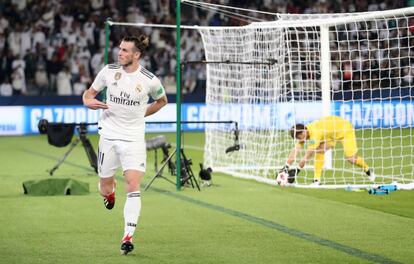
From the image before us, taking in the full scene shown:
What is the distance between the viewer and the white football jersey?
10.5 metres

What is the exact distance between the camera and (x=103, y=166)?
428 inches

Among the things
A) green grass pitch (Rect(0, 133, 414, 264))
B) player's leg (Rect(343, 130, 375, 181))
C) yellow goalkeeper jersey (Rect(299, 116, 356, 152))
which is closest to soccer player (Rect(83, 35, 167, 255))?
green grass pitch (Rect(0, 133, 414, 264))

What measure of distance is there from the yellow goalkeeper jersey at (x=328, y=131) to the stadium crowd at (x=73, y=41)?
592 inches

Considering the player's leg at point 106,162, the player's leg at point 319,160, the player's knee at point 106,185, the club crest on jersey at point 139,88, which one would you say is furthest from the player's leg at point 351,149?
the club crest on jersey at point 139,88

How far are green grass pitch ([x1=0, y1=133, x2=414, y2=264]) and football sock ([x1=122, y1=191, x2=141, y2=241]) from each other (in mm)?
273

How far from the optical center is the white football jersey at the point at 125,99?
10469 mm

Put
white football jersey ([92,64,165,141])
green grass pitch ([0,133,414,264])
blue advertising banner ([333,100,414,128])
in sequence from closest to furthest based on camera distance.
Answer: green grass pitch ([0,133,414,264]) → white football jersey ([92,64,165,141]) → blue advertising banner ([333,100,414,128])

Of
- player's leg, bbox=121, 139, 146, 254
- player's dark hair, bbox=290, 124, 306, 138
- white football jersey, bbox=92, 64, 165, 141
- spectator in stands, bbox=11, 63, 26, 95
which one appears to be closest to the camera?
player's leg, bbox=121, 139, 146, 254

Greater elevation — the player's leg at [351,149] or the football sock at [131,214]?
the player's leg at [351,149]

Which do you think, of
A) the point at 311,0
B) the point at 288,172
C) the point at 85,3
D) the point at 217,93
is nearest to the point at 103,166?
the point at 288,172

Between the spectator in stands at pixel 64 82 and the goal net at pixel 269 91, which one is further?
the spectator in stands at pixel 64 82

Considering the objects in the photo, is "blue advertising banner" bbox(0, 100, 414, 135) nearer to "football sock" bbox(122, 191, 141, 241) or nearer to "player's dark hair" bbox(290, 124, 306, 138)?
"player's dark hair" bbox(290, 124, 306, 138)

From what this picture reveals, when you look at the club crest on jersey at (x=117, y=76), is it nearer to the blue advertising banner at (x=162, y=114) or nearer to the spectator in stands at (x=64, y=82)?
the blue advertising banner at (x=162, y=114)

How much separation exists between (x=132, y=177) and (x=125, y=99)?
2.65 ft
